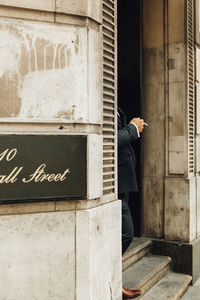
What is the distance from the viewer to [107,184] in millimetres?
3775

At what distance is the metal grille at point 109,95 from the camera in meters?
3.72

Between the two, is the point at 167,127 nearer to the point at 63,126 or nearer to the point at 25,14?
the point at 63,126

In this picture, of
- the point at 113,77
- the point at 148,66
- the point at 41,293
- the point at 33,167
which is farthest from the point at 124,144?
the point at 148,66

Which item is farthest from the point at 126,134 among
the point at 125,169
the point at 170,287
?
the point at 170,287

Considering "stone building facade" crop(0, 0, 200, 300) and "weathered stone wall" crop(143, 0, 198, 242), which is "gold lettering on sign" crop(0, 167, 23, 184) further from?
"weathered stone wall" crop(143, 0, 198, 242)

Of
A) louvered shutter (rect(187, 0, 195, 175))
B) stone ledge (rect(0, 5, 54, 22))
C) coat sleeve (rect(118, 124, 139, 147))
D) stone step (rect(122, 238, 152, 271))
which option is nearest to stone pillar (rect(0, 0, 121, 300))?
stone ledge (rect(0, 5, 54, 22))

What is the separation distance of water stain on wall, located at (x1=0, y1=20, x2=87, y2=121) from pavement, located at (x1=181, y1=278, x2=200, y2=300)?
3311 millimetres

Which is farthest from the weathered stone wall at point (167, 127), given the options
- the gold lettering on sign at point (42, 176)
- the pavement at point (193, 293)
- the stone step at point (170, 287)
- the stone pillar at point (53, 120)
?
the gold lettering on sign at point (42, 176)

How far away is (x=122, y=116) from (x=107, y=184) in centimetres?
107

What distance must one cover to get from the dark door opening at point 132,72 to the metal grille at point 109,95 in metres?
2.26

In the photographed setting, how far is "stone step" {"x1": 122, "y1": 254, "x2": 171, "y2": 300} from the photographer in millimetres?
4695

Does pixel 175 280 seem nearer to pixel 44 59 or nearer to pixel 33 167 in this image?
pixel 33 167

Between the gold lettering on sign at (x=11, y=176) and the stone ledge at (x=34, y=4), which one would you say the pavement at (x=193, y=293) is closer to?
the gold lettering on sign at (x=11, y=176)

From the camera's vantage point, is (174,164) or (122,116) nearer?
(122,116)
